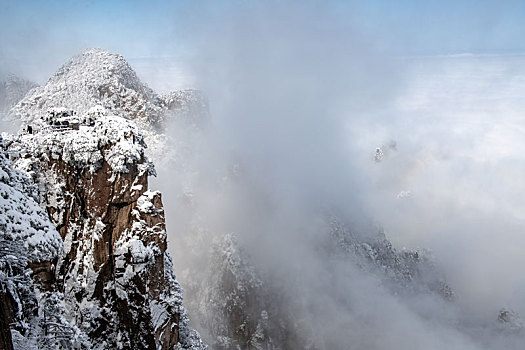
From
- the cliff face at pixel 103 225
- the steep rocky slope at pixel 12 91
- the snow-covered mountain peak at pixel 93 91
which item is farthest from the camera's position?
the steep rocky slope at pixel 12 91

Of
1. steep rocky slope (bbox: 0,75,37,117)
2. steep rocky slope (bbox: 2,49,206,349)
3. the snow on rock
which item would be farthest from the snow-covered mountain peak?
the snow on rock

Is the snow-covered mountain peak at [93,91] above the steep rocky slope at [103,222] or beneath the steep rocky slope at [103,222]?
above

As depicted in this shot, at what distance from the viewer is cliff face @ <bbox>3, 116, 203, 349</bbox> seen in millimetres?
26000

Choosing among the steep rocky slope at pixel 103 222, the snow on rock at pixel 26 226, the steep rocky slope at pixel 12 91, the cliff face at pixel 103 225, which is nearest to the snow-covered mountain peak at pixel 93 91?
the steep rocky slope at pixel 12 91

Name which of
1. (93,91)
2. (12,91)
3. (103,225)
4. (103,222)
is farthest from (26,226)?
(12,91)

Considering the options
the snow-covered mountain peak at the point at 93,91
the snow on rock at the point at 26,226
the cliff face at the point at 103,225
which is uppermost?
the snow-covered mountain peak at the point at 93,91

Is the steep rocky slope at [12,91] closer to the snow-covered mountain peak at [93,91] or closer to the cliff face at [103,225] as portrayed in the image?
the snow-covered mountain peak at [93,91]

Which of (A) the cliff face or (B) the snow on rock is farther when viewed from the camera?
(A) the cliff face

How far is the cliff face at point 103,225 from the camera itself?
85.3 feet

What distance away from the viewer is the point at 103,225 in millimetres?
26406

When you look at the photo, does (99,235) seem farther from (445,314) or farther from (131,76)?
(445,314)

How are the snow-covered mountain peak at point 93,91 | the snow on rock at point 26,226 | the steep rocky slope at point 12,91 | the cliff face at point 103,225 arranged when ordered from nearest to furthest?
the snow on rock at point 26,226 < the cliff face at point 103,225 < the snow-covered mountain peak at point 93,91 < the steep rocky slope at point 12,91

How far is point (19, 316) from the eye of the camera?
11.0 m

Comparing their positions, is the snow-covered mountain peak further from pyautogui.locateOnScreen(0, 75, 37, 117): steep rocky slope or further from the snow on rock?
Result: the snow on rock
